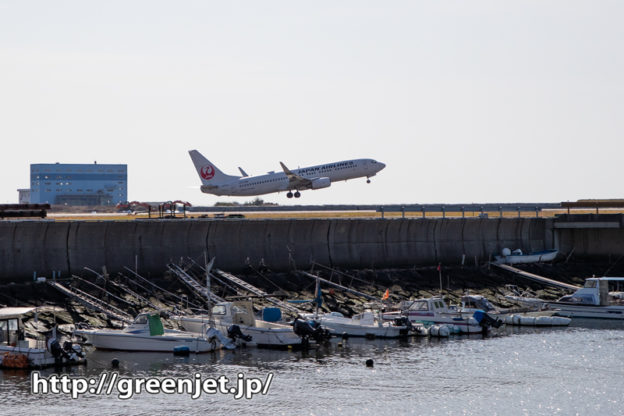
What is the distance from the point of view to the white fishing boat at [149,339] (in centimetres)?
5341

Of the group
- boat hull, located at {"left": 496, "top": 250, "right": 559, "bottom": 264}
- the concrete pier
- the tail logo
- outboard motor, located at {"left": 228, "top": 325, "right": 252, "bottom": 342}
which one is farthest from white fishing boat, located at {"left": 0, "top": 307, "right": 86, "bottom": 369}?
the tail logo

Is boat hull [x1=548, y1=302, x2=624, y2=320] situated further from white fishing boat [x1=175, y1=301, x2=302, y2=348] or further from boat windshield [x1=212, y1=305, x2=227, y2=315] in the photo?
boat windshield [x1=212, y1=305, x2=227, y2=315]

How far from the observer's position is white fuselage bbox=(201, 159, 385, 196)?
104 meters

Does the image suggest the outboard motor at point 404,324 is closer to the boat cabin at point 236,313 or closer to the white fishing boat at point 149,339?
the boat cabin at point 236,313

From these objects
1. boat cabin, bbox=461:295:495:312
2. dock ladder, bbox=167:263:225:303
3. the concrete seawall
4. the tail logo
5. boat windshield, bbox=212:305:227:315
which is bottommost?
boat cabin, bbox=461:295:495:312

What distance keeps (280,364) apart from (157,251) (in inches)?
870

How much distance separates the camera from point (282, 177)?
106m

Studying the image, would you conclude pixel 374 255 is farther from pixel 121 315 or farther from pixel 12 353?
pixel 12 353

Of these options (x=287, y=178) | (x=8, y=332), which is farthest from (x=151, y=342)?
(x=287, y=178)

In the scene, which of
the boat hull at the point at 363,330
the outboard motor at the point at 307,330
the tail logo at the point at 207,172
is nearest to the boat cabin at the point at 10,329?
the outboard motor at the point at 307,330

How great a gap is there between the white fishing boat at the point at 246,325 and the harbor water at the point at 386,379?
84 centimetres

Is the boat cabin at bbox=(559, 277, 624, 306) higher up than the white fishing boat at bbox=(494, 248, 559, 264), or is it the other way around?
the white fishing boat at bbox=(494, 248, 559, 264)

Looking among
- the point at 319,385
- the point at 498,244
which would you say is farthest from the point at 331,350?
the point at 498,244

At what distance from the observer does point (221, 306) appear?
58469 millimetres
